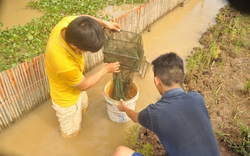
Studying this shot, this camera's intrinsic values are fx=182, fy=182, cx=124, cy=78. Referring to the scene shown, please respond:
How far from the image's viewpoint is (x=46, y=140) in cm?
290

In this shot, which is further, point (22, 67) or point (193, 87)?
point (193, 87)

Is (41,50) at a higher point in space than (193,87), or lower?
higher

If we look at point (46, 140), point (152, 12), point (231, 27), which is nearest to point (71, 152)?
point (46, 140)

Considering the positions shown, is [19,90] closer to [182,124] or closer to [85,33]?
[85,33]

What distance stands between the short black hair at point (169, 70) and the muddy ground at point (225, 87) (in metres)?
1.32

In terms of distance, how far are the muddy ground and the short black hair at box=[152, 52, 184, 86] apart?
1.32 meters

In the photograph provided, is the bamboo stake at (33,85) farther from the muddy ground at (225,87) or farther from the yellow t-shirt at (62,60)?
the muddy ground at (225,87)

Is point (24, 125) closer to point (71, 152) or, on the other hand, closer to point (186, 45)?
point (71, 152)

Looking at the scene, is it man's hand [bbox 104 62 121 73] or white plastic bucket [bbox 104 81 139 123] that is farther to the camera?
white plastic bucket [bbox 104 81 139 123]

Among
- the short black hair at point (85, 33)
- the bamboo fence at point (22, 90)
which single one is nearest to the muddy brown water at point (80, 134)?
the bamboo fence at point (22, 90)

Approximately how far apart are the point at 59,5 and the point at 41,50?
8.89ft

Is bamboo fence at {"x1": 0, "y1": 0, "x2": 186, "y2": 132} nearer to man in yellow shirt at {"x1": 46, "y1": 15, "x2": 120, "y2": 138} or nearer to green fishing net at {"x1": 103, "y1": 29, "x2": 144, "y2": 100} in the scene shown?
man in yellow shirt at {"x1": 46, "y1": 15, "x2": 120, "y2": 138}

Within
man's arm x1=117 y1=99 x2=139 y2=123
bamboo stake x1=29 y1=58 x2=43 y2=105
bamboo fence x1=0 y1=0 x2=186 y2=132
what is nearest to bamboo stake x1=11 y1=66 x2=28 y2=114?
bamboo fence x1=0 y1=0 x2=186 y2=132

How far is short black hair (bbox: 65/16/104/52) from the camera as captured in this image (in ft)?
5.73
